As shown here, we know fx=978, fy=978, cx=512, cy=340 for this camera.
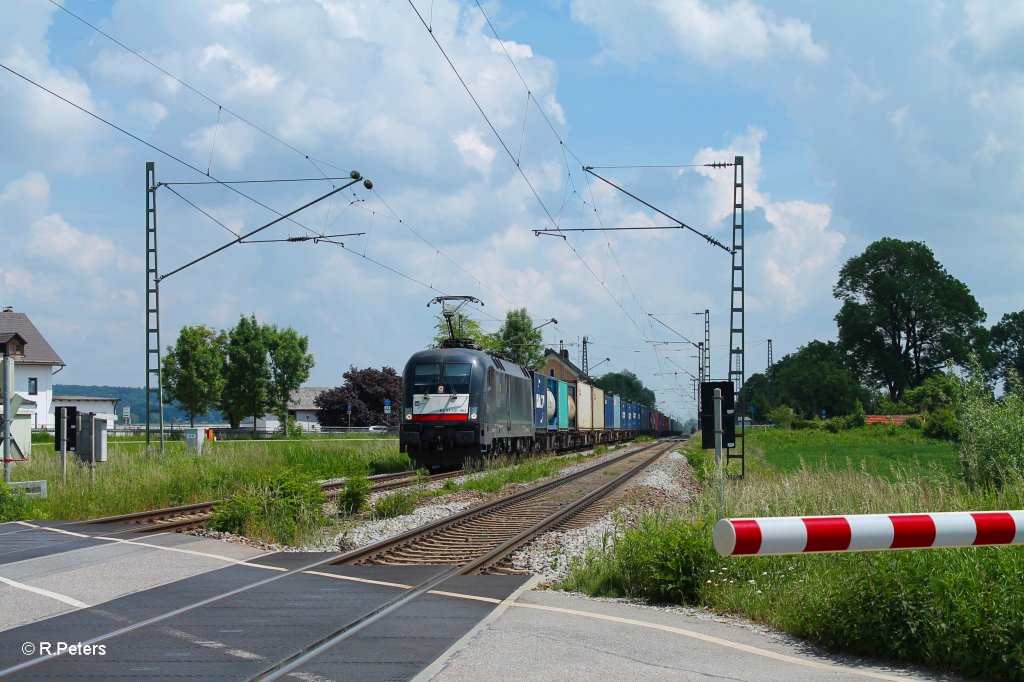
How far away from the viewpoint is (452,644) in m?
7.16

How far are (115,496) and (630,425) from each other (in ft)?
192

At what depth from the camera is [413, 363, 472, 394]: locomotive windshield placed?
28406 millimetres

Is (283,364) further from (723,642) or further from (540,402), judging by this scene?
(723,642)

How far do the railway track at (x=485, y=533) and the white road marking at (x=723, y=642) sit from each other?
2428 mm

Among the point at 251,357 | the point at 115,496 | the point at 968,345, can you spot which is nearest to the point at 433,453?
the point at 115,496

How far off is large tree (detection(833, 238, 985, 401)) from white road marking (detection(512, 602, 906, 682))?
2890 inches

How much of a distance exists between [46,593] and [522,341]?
7533 cm

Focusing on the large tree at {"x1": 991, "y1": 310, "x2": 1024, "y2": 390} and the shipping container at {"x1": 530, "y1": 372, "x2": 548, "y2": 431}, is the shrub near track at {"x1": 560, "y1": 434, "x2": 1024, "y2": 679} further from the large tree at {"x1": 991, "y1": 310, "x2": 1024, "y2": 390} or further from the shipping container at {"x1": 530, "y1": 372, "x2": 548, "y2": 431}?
the large tree at {"x1": 991, "y1": 310, "x2": 1024, "y2": 390}

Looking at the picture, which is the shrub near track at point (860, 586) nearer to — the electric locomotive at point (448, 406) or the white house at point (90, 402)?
the electric locomotive at point (448, 406)

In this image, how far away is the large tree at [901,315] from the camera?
249 feet

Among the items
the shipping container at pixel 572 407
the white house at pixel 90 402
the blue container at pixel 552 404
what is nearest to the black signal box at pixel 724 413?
the blue container at pixel 552 404

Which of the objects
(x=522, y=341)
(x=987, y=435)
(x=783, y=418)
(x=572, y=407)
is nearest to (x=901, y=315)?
(x=783, y=418)

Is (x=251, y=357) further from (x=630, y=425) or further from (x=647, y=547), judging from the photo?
(x=647, y=547)

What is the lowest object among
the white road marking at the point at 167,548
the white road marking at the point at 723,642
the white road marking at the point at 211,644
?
the white road marking at the point at 167,548
